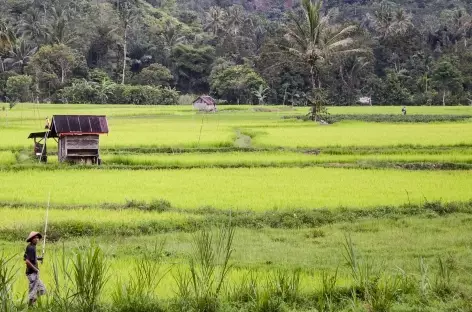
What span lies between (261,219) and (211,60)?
2068 inches

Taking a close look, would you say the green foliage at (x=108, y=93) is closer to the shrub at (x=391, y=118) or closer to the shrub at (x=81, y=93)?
the shrub at (x=81, y=93)

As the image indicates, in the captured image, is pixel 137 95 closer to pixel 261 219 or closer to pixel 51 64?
pixel 51 64

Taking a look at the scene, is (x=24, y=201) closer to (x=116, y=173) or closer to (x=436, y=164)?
(x=116, y=173)

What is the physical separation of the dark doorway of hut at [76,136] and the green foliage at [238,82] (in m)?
34.7

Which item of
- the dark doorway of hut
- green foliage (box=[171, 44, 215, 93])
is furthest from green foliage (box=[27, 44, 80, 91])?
the dark doorway of hut

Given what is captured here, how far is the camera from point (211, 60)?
62.3 meters

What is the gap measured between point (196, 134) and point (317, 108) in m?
12.6

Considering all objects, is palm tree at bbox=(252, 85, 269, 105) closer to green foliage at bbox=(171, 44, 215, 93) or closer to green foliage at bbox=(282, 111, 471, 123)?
green foliage at bbox=(171, 44, 215, 93)

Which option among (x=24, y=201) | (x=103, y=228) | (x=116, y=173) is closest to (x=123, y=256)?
(x=103, y=228)

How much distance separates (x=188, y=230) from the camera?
34.7 feet

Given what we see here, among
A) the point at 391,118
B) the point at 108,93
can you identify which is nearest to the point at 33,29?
the point at 108,93

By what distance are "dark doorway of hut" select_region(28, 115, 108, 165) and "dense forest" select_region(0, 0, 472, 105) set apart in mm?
30310

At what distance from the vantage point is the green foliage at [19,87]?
49.7 meters

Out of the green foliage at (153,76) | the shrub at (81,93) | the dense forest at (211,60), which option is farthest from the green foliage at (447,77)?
the shrub at (81,93)
